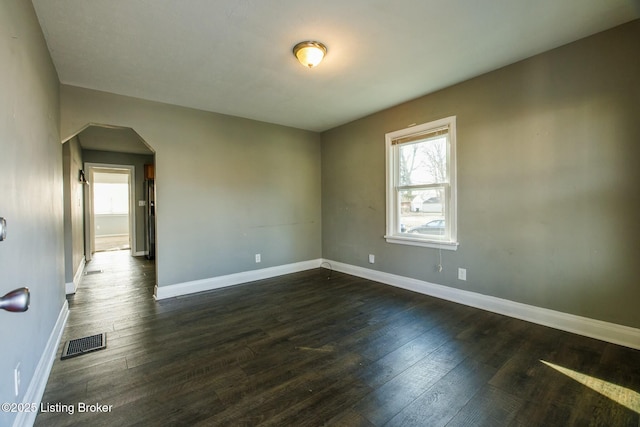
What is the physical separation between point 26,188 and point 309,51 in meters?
2.24

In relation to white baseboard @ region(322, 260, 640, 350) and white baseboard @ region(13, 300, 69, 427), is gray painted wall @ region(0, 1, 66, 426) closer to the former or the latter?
white baseboard @ region(13, 300, 69, 427)

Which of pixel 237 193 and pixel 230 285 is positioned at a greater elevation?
pixel 237 193

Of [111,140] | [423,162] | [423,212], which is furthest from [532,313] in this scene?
[111,140]

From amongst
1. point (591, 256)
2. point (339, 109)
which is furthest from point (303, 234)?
point (591, 256)

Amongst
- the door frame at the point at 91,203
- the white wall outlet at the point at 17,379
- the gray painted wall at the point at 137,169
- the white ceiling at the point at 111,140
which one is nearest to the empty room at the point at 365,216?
the white wall outlet at the point at 17,379

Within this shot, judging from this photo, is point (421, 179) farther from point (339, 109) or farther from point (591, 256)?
point (591, 256)

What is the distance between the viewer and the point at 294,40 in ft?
7.66

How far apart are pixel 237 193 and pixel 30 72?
2597 millimetres

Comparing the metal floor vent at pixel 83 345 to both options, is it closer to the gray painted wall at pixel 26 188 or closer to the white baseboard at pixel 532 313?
the gray painted wall at pixel 26 188

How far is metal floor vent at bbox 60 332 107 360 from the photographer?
7.47 feet

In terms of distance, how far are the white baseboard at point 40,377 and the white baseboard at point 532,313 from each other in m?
3.64

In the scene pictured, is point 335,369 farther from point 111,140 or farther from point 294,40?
point 111,140

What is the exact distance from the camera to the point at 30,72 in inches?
72.1

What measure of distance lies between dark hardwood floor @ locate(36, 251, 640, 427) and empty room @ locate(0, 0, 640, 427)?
2cm
